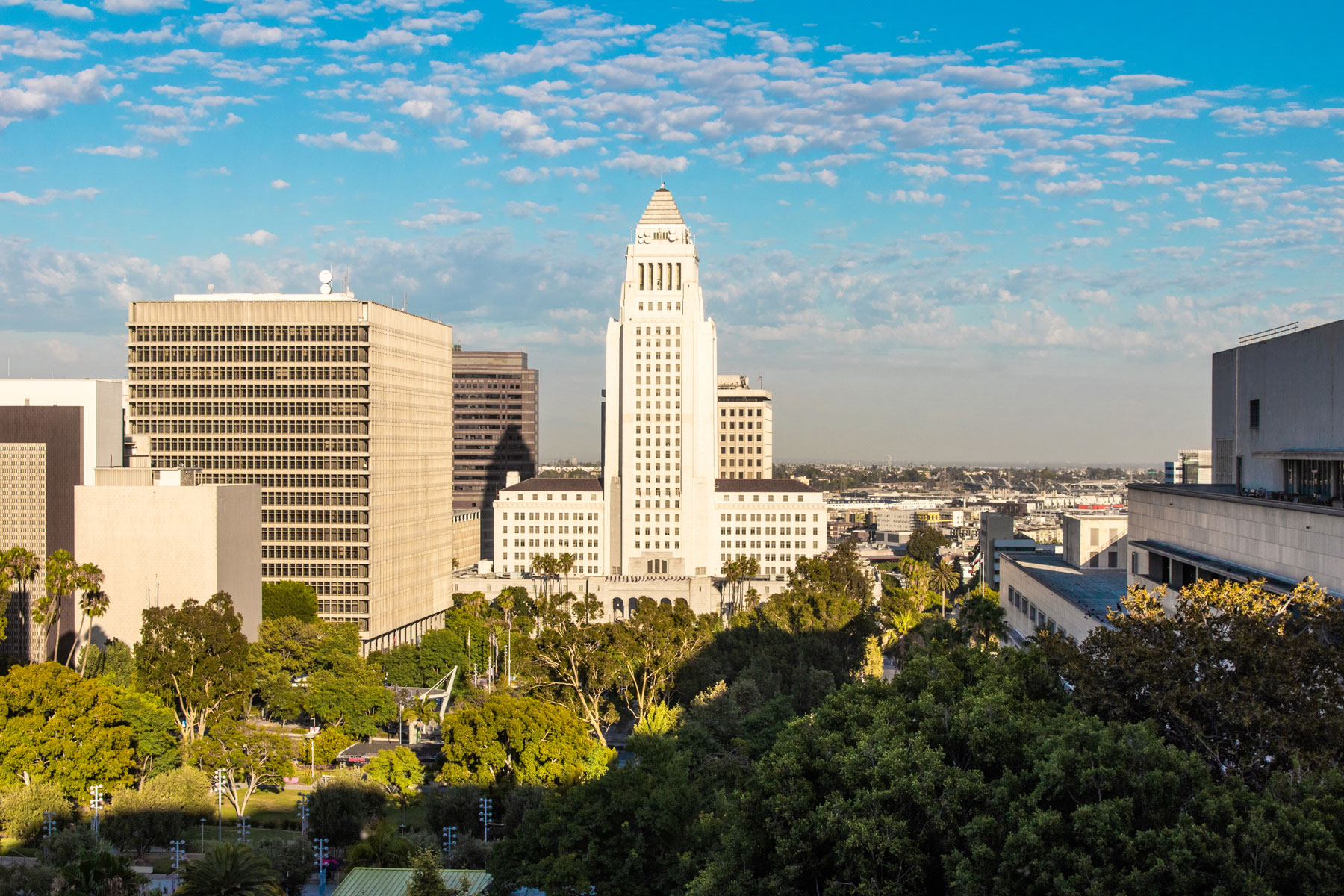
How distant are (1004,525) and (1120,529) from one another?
50.5 meters

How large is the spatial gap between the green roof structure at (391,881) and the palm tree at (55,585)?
56.7m

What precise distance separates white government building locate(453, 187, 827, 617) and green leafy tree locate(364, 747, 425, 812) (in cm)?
9749

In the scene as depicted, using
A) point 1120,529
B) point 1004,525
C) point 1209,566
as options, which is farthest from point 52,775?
point 1004,525

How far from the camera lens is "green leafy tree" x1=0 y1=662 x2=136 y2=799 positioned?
71.5 metres

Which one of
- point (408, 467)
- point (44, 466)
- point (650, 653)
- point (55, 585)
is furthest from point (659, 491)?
point (55, 585)

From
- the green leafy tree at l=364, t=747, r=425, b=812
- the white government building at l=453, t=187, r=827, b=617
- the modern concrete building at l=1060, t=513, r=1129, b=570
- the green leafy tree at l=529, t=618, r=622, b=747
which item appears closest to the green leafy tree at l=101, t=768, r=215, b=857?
the green leafy tree at l=364, t=747, r=425, b=812

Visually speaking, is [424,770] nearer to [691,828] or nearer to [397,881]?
[397,881]

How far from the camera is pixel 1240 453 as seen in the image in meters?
75.2

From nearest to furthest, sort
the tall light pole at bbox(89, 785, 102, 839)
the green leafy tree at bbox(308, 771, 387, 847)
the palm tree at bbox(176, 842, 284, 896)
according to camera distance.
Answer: the palm tree at bbox(176, 842, 284, 896) → the tall light pole at bbox(89, 785, 102, 839) → the green leafy tree at bbox(308, 771, 387, 847)

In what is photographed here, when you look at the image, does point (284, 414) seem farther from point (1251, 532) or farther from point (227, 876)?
point (1251, 532)

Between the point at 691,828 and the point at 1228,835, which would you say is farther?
the point at 691,828

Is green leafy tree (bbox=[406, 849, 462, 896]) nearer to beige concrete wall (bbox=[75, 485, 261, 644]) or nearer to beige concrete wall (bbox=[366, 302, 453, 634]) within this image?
beige concrete wall (bbox=[75, 485, 261, 644])

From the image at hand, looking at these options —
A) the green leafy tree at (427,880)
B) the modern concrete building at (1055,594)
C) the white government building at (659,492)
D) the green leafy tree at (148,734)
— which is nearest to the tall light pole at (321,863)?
the green leafy tree at (427,880)

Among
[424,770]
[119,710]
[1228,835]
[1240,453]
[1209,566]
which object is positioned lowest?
[424,770]
